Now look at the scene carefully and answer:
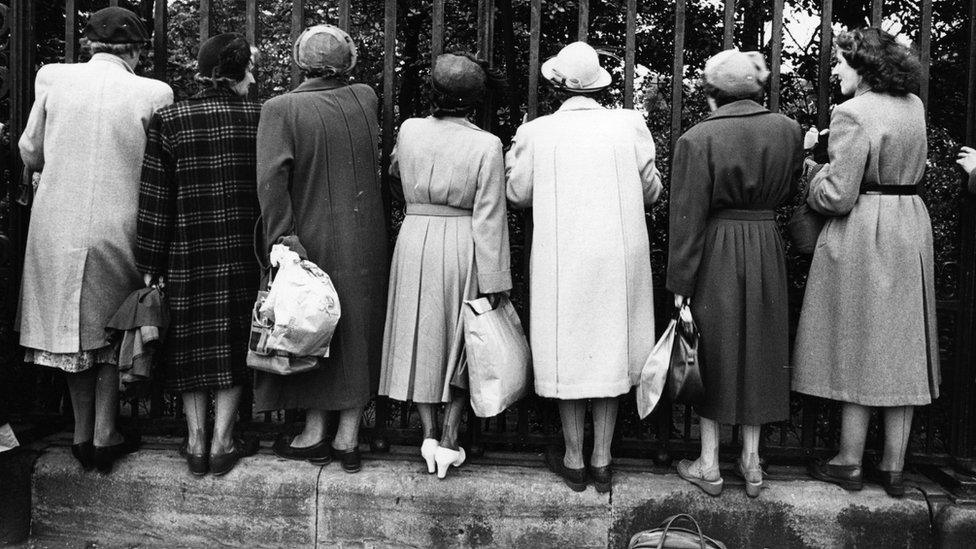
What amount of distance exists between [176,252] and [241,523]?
49.8 inches

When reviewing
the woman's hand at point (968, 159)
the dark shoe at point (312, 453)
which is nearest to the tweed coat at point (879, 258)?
the woman's hand at point (968, 159)

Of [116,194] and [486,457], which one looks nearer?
[116,194]

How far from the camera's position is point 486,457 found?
4.07m

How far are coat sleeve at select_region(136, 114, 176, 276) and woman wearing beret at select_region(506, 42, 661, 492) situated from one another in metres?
1.62

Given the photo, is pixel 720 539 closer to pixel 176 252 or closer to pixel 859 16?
pixel 176 252

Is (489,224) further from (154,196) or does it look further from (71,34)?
(71,34)

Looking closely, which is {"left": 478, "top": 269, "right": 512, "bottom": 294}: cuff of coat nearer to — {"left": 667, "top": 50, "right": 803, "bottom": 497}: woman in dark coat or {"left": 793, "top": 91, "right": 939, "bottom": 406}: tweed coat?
{"left": 667, "top": 50, "right": 803, "bottom": 497}: woman in dark coat

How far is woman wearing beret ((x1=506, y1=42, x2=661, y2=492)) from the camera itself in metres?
3.66

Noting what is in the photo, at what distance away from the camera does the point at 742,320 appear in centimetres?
366

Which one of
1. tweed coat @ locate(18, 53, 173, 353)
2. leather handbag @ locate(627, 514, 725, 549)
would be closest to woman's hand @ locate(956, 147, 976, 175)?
leather handbag @ locate(627, 514, 725, 549)

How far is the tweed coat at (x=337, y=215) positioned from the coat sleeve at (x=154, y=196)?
1.49ft

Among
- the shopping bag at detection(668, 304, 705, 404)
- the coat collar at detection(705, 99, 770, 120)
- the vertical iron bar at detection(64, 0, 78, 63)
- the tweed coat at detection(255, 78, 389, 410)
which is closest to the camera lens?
the shopping bag at detection(668, 304, 705, 404)

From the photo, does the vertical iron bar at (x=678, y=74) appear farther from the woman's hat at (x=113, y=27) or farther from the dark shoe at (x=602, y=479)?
the woman's hat at (x=113, y=27)

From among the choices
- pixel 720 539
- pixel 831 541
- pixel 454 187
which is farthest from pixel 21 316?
pixel 831 541
